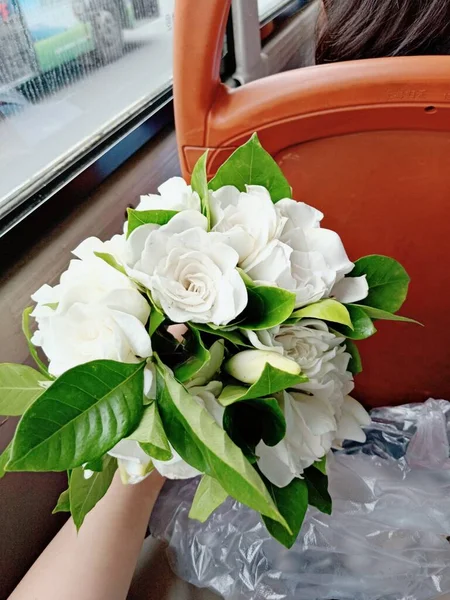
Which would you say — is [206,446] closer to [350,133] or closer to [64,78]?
[350,133]

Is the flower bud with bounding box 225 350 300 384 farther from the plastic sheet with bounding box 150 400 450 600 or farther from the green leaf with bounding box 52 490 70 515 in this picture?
the plastic sheet with bounding box 150 400 450 600

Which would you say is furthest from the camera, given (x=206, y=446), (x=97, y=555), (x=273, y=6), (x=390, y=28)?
(x=273, y=6)

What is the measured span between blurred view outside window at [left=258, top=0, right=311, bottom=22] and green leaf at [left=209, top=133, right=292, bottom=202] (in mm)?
1396

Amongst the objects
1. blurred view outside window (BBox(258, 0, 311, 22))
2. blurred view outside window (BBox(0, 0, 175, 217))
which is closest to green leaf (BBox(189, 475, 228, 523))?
blurred view outside window (BBox(0, 0, 175, 217))

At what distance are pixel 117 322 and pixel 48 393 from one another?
0.06m

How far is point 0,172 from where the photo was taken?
0.82 metres

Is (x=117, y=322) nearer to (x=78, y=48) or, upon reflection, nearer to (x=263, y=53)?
(x=78, y=48)

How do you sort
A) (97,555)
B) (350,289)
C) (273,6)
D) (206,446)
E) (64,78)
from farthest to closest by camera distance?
(273,6), (64,78), (97,555), (350,289), (206,446)

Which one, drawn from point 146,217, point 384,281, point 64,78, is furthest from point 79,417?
point 64,78

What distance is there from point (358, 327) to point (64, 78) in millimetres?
832

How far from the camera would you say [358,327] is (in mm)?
406

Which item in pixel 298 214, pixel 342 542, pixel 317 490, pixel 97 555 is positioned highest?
pixel 298 214

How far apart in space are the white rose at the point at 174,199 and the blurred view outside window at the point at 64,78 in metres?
0.41

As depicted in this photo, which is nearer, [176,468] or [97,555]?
[176,468]
